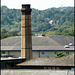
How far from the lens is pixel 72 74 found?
22.8 m

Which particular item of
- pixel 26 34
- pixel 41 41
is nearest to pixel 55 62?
pixel 26 34

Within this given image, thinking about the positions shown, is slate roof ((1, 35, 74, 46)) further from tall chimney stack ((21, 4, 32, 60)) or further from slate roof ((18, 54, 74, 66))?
slate roof ((18, 54, 74, 66))

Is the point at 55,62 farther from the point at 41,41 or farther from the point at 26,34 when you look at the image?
the point at 41,41

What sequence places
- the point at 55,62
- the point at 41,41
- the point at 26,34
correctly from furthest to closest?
the point at 41,41 < the point at 26,34 < the point at 55,62

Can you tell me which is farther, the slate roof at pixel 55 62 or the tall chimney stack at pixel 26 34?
the tall chimney stack at pixel 26 34

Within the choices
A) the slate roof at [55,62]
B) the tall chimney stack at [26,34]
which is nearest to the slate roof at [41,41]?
the tall chimney stack at [26,34]

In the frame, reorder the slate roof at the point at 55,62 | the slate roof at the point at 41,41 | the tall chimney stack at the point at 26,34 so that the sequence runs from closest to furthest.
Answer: the slate roof at the point at 55,62, the tall chimney stack at the point at 26,34, the slate roof at the point at 41,41

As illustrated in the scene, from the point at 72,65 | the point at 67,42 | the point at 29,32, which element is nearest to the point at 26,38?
the point at 29,32

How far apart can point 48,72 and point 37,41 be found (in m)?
60.8

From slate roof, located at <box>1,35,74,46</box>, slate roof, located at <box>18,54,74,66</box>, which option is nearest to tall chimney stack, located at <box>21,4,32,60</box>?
slate roof, located at <box>18,54,74,66</box>

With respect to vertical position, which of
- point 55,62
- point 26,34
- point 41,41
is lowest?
point 55,62

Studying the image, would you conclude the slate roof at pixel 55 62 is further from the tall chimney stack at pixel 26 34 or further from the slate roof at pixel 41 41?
the slate roof at pixel 41 41

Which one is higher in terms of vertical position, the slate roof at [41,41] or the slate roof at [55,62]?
the slate roof at [41,41]

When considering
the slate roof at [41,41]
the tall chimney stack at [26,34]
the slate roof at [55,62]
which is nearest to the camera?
the slate roof at [55,62]
